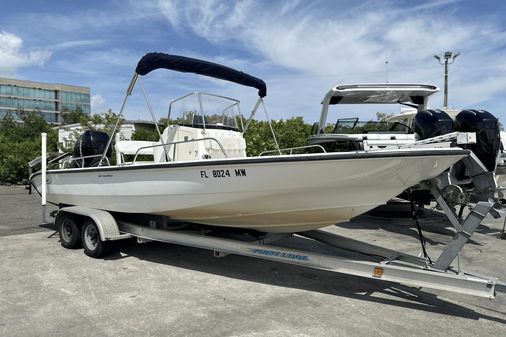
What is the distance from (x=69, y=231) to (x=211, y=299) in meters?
3.36

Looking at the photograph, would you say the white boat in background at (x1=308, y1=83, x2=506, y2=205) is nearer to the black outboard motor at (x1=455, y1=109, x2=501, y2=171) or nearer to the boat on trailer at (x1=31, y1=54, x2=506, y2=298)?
the black outboard motor at (x1=455, y1=109, x2=501, y2=171)

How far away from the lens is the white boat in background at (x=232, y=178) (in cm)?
410

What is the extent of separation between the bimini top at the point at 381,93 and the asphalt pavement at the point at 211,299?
340 cm

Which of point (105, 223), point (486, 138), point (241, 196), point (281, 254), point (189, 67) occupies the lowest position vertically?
point (281, 254)

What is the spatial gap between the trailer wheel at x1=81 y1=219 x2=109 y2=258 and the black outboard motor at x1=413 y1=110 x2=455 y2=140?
454 centimetres

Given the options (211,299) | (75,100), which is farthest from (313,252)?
(75,100)

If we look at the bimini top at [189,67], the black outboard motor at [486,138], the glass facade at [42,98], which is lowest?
the black outboard motor at [486,138]

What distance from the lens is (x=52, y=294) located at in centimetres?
450

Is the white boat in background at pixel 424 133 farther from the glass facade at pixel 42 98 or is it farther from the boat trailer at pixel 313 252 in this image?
the glass facade at pixel 42 98

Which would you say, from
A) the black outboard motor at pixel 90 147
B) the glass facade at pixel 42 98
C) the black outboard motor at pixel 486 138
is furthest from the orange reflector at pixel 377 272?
the glass facade at pixel 42 98

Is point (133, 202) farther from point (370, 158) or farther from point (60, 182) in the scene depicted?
point (370, 158)

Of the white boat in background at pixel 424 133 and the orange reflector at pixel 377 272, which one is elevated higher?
the white boat in background at pixel 424 133

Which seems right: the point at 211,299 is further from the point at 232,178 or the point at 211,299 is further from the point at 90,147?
the point at 90,147

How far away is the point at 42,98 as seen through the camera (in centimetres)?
10419
